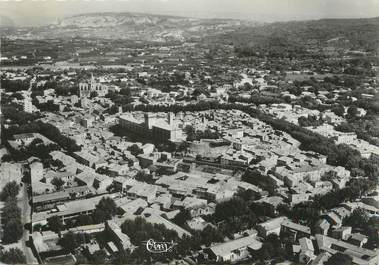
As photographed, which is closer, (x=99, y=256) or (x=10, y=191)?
(x=99, y=256)

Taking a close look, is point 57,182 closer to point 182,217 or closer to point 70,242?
point 70,242

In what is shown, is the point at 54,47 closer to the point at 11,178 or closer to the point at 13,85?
the point at 13,85

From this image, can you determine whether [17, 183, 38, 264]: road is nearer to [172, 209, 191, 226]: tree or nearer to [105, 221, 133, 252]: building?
[105, 221, 133, 252]: building

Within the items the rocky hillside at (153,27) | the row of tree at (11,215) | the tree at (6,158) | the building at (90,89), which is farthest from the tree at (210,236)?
the rocky hillside at (153,27)

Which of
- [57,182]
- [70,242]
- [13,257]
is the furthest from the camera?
[57,182]

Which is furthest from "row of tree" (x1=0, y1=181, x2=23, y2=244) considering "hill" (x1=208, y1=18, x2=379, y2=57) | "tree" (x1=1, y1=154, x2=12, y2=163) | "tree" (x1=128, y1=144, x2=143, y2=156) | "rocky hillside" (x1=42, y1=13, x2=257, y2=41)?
"rocky hillside" (x1=42, y1=13, x2=257, y2=41)

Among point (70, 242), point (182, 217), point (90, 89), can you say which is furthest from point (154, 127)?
point (90, 89)

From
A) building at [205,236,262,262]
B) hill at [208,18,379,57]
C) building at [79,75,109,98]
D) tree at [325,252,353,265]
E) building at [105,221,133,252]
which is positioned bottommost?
building at [205,236,262,262]
